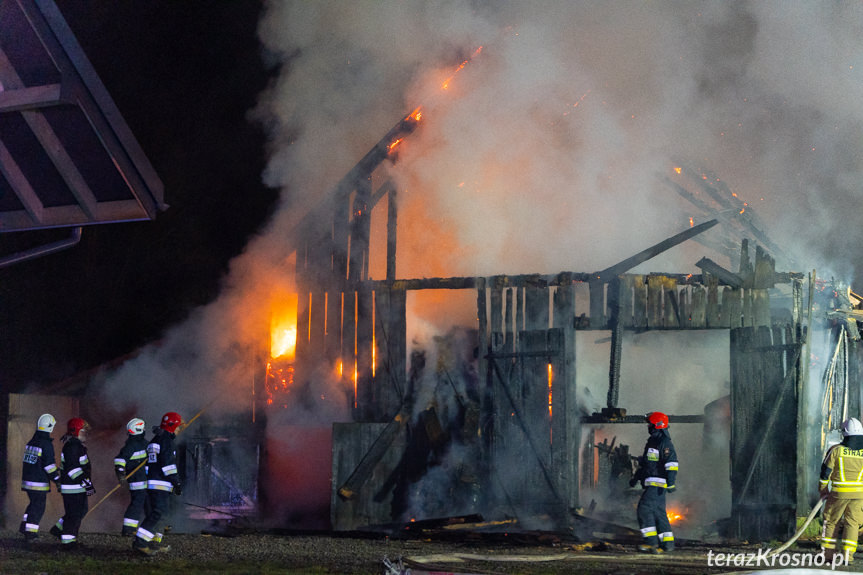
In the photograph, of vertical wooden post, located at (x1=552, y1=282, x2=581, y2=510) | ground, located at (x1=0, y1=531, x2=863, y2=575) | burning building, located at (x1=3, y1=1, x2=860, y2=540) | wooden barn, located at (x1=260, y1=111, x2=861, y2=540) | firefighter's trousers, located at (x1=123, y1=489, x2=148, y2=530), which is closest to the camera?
ground, located at (x1=0, y1=531, x2=863, y2=575)

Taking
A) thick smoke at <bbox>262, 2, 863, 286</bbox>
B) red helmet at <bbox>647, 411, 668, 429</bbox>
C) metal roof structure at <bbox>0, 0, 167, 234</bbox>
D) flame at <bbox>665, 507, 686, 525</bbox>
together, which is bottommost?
flame at <bbox>665, 507, 686, 525</bbox>

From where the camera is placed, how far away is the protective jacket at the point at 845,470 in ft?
29.6

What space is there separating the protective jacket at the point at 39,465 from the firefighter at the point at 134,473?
1.01 metres

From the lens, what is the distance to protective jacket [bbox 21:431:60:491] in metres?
10.2

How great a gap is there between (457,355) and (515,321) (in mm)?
1494

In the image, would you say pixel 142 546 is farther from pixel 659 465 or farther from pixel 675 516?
pixel 675 516

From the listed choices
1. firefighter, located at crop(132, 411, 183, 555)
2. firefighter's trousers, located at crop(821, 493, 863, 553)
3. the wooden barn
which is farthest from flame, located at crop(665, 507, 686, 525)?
firefighter, located at crop(132, 411, 183, 555)

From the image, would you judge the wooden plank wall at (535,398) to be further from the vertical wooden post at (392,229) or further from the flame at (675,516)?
the flame at (675,516)

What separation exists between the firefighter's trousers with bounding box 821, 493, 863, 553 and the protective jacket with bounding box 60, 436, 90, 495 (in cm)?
865

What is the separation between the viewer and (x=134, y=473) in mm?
9812

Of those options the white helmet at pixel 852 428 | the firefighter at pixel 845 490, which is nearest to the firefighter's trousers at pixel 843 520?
the firefighter at pixel 845 490

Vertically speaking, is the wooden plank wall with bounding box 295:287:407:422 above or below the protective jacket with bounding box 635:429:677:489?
above

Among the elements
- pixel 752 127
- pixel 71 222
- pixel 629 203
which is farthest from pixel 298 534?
pixel 752 127

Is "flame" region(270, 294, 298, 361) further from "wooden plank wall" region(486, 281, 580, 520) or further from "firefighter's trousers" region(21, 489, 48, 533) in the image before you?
"firefighter's trousers" region(21, 489, 48, 533)
